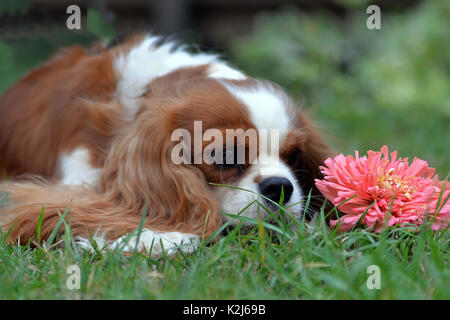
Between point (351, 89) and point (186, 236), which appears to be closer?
point (186, 236)

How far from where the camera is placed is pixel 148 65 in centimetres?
342

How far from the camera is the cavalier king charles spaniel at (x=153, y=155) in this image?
2.68m

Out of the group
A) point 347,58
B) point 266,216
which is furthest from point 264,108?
point 347,58

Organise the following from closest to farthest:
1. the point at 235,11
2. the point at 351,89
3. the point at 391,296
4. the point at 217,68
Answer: the point at 391,296, the point at 217,68, the point at 351,89, the point at 235,11

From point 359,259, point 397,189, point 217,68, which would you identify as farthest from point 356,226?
point 217,68

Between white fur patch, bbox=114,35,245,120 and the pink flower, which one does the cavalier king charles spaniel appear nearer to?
white fur patch, bbox=114,35,245,120

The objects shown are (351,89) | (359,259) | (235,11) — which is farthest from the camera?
(235,11)

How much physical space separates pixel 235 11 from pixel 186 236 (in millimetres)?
5999

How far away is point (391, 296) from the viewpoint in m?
1.91

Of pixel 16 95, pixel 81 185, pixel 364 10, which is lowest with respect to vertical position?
pixel 81 185

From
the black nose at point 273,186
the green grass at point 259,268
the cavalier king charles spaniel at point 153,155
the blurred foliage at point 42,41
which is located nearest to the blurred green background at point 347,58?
the blurred foliage at point 42,41

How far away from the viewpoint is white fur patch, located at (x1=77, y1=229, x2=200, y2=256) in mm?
2424

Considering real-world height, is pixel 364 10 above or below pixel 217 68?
above

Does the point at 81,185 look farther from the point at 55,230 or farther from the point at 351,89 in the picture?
the point at 351,89
